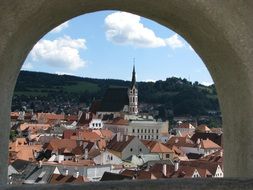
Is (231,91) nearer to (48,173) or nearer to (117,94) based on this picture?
(48,173)

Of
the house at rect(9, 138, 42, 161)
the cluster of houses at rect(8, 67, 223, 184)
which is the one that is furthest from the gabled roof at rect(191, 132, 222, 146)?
the house at rect(9, 138, 42, 161)

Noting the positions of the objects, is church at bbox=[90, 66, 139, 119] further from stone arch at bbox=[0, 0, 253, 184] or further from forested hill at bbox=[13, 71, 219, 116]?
stone arch at bbox=[0, 0, 253, 184]

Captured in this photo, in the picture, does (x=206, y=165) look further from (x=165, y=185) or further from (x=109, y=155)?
(x=165, y=185)

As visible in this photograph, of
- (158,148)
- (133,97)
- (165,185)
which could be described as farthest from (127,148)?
(165,185)

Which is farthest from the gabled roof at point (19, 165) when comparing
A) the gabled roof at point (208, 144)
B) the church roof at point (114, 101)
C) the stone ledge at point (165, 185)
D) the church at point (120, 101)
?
the church roof at point (114, 101)

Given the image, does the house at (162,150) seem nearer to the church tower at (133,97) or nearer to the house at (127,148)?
the house at (127,148)

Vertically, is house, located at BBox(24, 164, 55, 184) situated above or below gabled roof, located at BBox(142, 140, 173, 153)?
below
